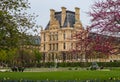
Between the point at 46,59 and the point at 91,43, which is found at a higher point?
the point at 91,43

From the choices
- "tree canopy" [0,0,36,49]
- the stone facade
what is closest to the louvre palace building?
the stone facade

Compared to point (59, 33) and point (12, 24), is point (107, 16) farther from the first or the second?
point (59, 33)

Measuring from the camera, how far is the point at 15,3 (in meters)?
23.4

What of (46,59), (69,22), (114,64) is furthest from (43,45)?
(114,64)

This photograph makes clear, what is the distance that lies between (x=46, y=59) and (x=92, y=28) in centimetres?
10120

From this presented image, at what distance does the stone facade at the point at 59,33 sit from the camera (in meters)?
115

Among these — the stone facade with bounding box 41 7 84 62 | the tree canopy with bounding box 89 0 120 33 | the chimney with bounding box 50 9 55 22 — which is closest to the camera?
the tree canopy with bounding box 89 0 120 33

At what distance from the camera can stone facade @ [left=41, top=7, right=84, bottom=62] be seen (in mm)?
115000

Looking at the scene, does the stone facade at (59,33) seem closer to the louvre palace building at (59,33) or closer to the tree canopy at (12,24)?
the louvre palace building at (59,33)

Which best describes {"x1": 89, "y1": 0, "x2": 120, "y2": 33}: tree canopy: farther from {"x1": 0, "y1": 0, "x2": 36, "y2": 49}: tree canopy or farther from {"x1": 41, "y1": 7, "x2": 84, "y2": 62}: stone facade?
{"x1": 41, "y1": 7, "x2": 84, "y2": 62}: stone facade

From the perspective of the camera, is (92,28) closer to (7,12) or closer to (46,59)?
(7,12)

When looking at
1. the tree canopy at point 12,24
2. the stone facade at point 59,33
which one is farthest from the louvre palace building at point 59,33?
the tree canopy at point 12,24

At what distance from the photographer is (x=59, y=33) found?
389 ft

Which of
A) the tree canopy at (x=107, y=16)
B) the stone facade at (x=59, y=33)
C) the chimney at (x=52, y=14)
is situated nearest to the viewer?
the tree canopy at (x=107, y=16)
